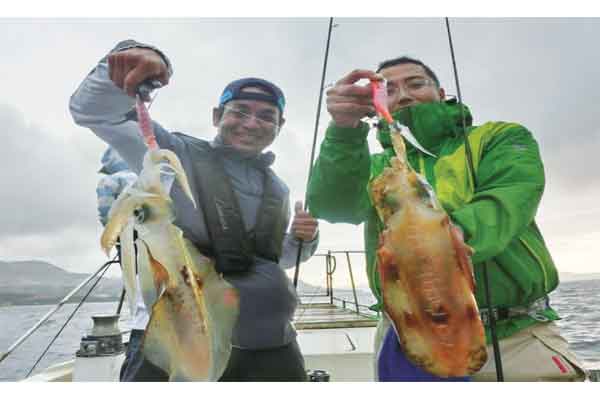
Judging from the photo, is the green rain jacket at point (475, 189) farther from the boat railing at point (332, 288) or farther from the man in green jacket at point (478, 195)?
the boat railing at point (332, 288)

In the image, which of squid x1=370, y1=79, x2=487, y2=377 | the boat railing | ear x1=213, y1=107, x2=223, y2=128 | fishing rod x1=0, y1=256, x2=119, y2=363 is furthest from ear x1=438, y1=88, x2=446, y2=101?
fishing rod x1=0, y1=256, x2=119, y2=363

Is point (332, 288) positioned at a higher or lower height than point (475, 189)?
lower

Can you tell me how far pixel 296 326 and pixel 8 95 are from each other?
54.5 inches

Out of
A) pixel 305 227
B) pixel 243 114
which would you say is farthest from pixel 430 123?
pixel 243 114

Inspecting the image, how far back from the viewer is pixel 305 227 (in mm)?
1570

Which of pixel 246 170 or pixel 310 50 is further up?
pixel 310 50

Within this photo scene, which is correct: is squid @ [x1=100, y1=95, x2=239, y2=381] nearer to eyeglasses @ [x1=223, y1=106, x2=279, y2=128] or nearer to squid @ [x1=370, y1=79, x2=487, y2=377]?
eyeglasses @ [x1=223, y1=106, x2=279, y2=128]

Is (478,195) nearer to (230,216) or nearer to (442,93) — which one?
(442,93)

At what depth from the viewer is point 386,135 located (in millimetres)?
1484

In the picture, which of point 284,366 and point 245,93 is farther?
point 245,93

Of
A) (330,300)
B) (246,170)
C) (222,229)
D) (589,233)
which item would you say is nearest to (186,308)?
(222,229)

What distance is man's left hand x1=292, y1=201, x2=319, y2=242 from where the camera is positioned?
1570mm

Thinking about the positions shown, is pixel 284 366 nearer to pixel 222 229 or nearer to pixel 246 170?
pixel 222 229

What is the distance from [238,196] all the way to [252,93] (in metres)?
0.39
